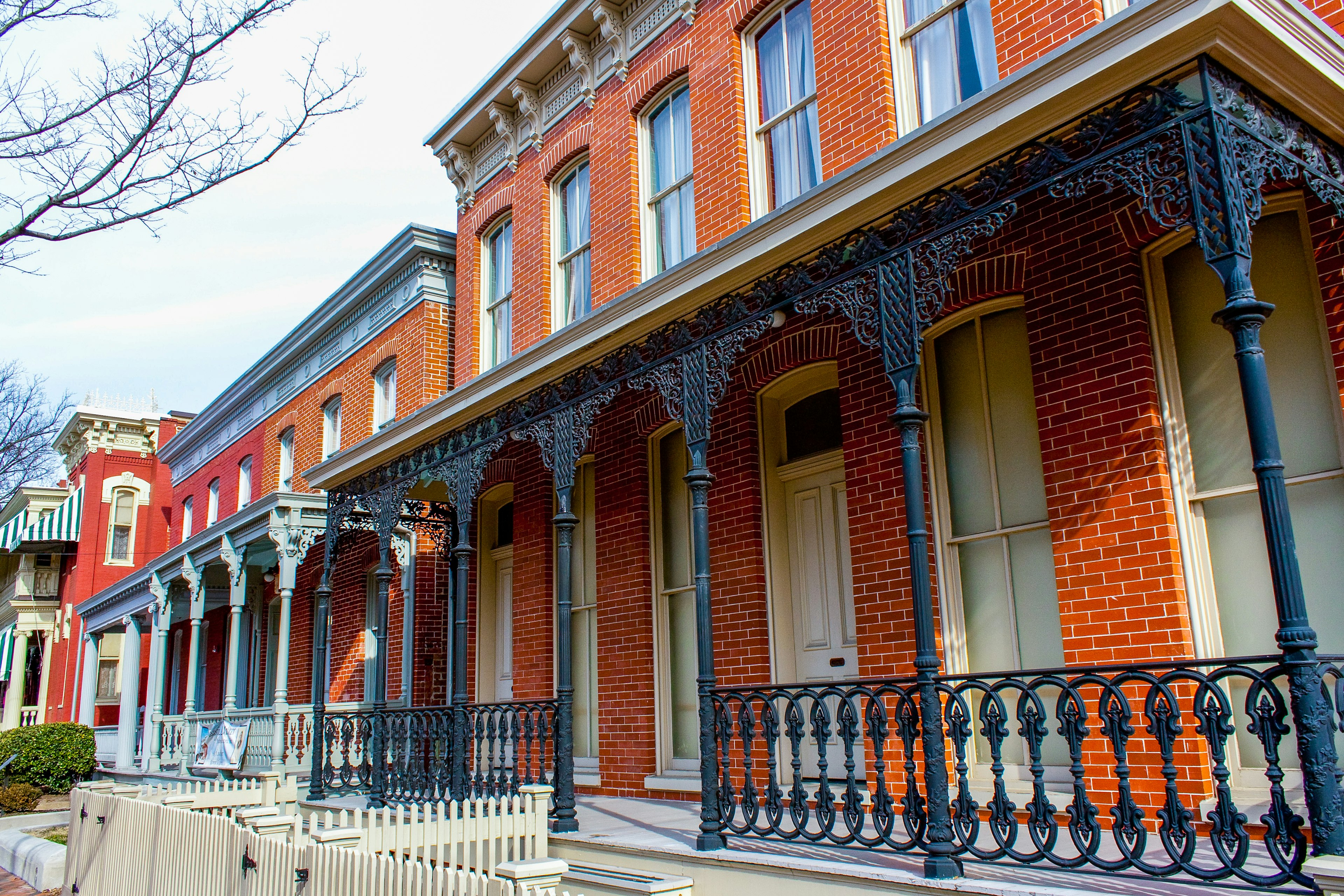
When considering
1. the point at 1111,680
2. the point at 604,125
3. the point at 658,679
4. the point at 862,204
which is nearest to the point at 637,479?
the point at 658,679

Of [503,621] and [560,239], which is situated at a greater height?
[560,239]

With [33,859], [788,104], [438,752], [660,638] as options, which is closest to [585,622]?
[660,638]

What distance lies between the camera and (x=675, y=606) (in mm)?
10195

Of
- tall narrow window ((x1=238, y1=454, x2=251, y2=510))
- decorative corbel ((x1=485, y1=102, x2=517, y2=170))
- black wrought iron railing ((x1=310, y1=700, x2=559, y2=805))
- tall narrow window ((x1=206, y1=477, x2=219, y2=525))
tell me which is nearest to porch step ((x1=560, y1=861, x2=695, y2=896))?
black wrought iron railing ((x1=310, y1=700, x2=559, y2=805))

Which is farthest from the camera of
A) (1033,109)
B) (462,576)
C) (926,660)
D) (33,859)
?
(33,859)

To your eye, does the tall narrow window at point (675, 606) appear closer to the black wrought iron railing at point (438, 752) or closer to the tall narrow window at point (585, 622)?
the tall narrow window at point (585, 622)

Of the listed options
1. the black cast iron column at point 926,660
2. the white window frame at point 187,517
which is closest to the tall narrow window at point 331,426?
the white window frame at point 187,517

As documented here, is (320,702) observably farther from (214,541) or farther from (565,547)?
(214,541)

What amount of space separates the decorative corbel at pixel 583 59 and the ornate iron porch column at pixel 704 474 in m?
5.88

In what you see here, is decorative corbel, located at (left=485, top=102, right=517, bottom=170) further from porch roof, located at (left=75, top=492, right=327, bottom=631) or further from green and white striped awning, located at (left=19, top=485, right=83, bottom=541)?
green and white striped awning, located at (left=19, top=485, right=83, bottom=541)

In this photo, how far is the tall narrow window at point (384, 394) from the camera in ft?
52.7

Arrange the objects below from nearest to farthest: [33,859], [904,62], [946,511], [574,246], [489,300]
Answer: [946,511] → [904,62] → [33,859] → [574,246] → [489,300]

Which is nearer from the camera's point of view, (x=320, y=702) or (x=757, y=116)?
(x=757, y=116)

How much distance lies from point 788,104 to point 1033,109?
4.99m
